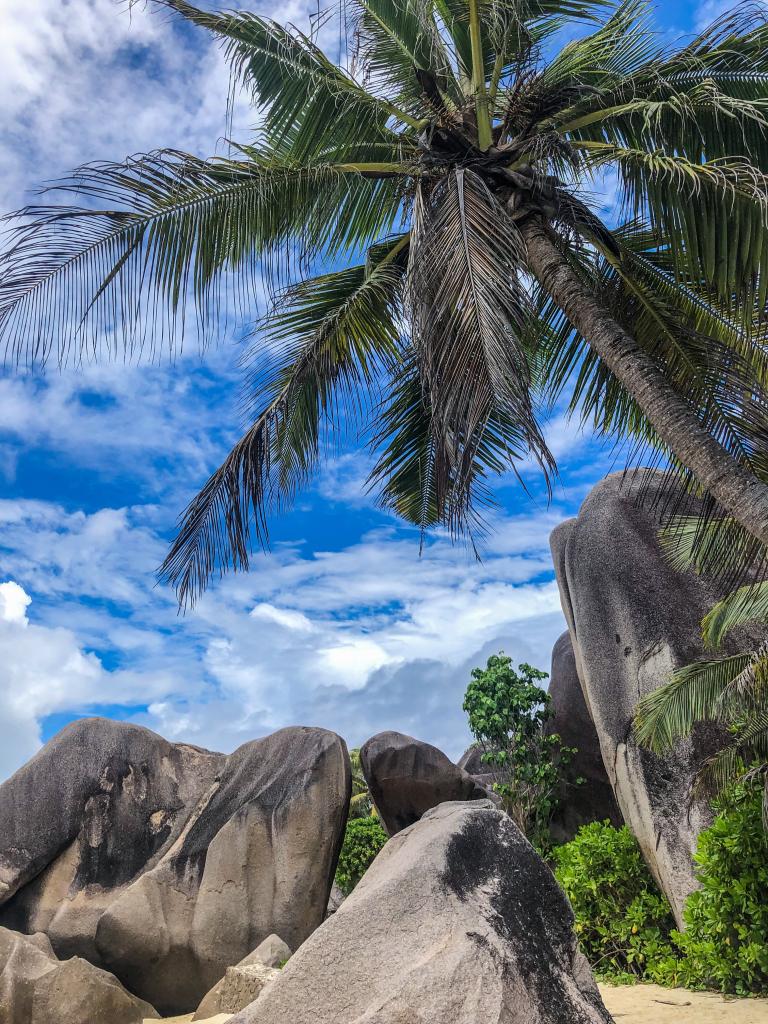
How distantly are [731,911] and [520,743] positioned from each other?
574cm

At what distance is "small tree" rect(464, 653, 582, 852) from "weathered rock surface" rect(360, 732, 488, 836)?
0.78 m

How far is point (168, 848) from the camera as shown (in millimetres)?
11750

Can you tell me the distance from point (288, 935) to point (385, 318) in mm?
7477

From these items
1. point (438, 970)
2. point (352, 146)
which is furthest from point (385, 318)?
point (438, 970)

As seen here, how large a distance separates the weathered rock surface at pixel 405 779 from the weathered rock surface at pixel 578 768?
83.9 inches

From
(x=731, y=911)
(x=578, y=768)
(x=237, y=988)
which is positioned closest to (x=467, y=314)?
→ (x=731, y=911)

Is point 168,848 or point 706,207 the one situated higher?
point 706,207

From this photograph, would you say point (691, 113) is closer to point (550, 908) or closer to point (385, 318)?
point (385, 318)

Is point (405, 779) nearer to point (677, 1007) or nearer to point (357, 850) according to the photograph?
point (357, 850)

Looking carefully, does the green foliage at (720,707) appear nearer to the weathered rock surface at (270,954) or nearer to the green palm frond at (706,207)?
the green palm frond at (706,207)

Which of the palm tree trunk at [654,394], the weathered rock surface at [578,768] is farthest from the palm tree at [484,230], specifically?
the weathered rock surface at [578,768]

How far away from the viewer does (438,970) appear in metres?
4.03

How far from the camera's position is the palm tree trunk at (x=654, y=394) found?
5.47m

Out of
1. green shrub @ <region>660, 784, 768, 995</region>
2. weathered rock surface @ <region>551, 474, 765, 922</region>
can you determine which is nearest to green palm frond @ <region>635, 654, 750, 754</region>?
green shrub @ <region>660, 784, 768, 995</region>
